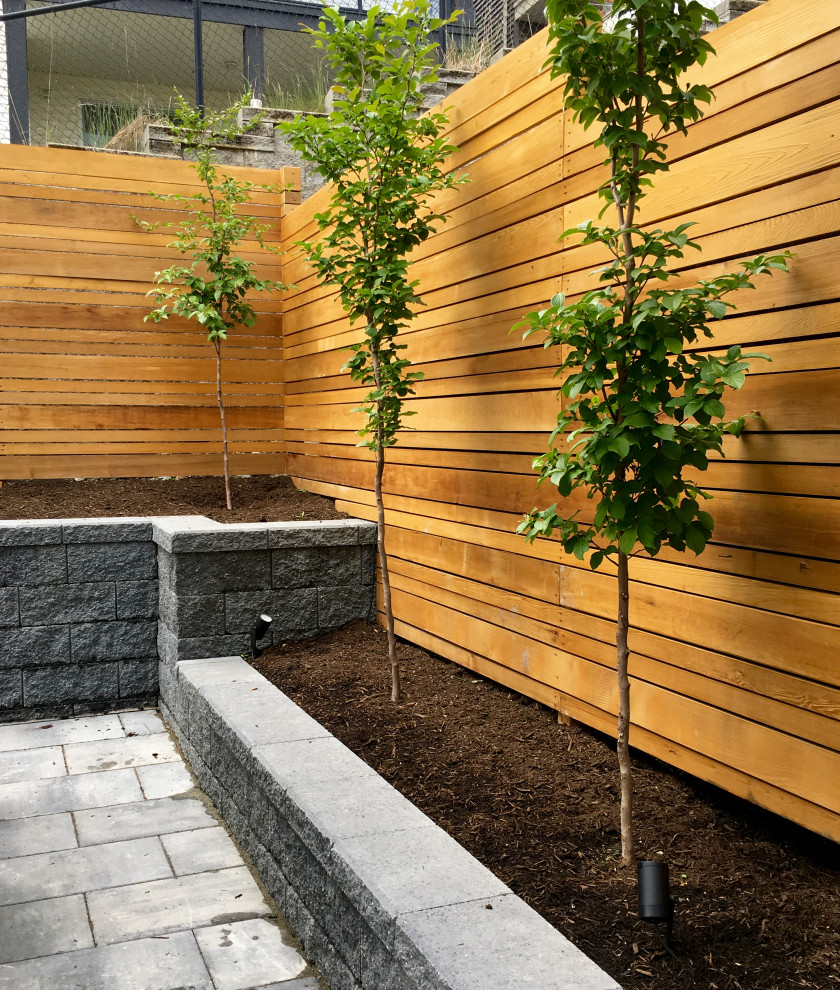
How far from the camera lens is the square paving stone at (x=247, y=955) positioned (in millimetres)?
2551

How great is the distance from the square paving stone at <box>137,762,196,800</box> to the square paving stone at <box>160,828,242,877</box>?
0.45 meters

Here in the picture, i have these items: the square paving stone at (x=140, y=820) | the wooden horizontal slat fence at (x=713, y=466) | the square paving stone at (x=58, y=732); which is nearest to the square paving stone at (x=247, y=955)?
the square paving stone at (x=140, y=820)

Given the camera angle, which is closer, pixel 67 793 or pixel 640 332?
pixel 640 332

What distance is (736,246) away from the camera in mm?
2457

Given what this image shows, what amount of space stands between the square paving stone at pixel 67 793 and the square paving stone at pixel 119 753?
0.12 meters

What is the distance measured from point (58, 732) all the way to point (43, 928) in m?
2.12

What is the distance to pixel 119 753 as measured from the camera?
14.6ft

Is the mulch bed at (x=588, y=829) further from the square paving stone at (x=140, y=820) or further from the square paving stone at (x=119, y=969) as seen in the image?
the square paving stone at (x=119, y=969)

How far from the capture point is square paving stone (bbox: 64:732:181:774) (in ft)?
14.0

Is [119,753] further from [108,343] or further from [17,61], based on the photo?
[17,61]

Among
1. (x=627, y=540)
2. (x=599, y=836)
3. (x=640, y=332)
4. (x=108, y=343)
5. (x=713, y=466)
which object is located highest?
(x=108, y=343)

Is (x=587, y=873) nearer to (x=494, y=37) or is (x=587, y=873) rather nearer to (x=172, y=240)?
(x=172, y=240)

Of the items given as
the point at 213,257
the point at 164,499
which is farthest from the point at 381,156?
the point at 164,499

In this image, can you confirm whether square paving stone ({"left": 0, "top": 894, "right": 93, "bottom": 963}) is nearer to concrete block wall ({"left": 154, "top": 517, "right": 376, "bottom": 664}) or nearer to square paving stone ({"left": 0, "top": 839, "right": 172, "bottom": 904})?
square paving stone ({"left": 0, "top": 839, "right": 172, "bottom": 904})
